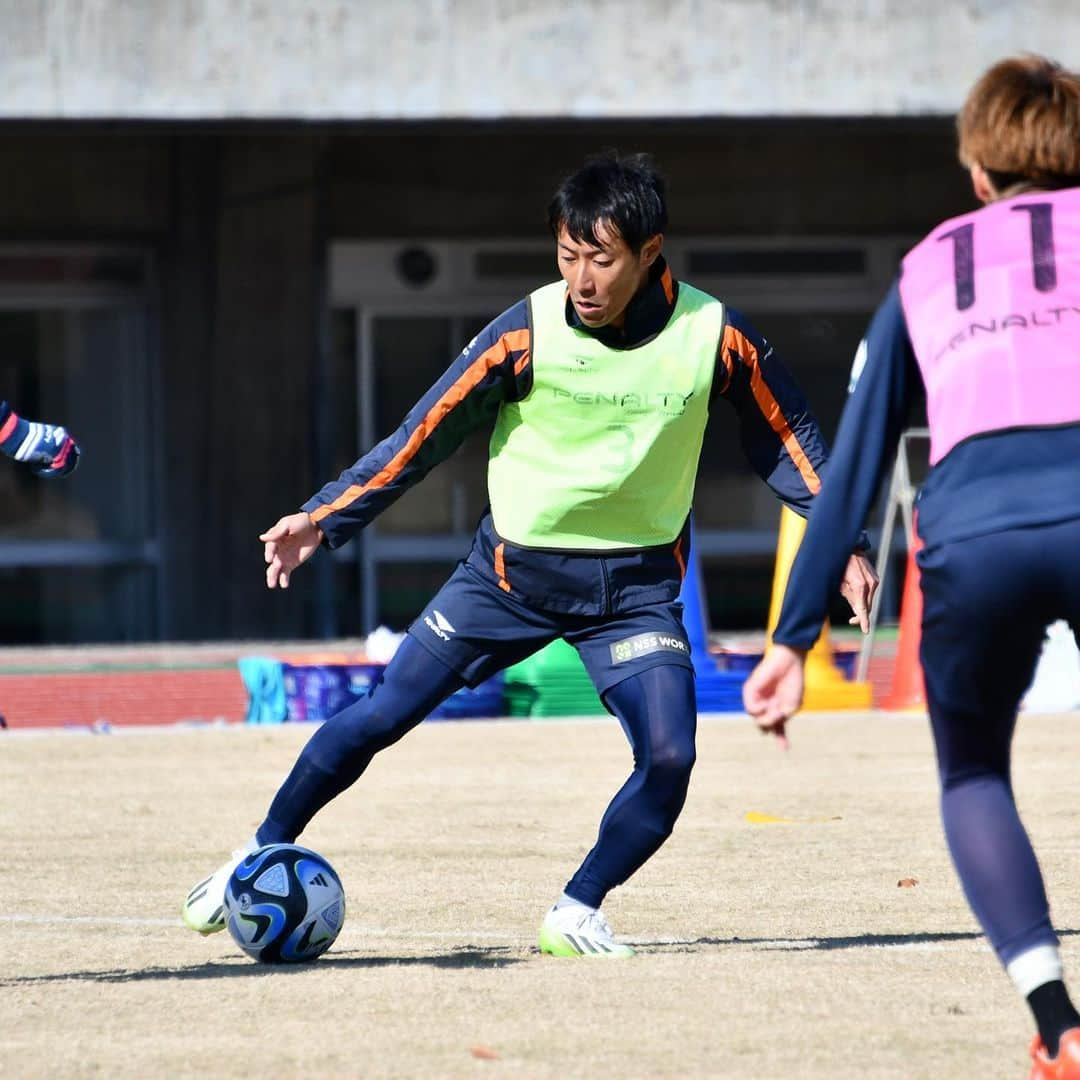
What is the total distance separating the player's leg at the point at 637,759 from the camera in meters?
5.77

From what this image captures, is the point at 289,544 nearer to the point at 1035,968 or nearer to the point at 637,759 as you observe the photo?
the point at 637,759

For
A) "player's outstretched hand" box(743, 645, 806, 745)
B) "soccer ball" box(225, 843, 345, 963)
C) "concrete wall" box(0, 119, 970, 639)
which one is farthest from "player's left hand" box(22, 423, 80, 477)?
"concrete wall" box(0, 119, 970, 639)

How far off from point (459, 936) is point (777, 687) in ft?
8.42

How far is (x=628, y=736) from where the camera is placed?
5.75 m

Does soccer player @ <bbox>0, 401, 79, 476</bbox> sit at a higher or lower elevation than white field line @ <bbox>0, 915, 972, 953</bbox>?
higher

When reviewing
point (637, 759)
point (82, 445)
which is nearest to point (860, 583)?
point (637, 759)

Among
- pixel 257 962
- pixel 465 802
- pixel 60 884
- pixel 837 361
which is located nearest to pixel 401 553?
pixel 837 361

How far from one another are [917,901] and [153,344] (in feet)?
49.7

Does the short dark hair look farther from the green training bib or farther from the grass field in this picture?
the grass field

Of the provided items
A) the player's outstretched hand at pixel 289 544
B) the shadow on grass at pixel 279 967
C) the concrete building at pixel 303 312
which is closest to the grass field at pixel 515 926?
the shadow on grass at pixel 279 967

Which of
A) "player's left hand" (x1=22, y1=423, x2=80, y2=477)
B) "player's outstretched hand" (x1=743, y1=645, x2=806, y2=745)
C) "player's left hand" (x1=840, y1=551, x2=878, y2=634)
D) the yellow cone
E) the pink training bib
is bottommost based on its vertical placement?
the yellow cone

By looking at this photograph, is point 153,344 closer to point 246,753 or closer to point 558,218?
point 246,753

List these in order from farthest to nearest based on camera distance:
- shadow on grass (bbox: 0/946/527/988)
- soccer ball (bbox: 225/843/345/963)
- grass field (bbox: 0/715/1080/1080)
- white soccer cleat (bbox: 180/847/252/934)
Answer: white soccer cleat (bbox: 180/847/252/934)
soccer ball (bbox: 225/843/345/963)
shadow on grass (bbox: 0/946/527/988)
grass field (bbox: 0/715/1080/1080)

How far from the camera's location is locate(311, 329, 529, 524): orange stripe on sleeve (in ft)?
19.5
